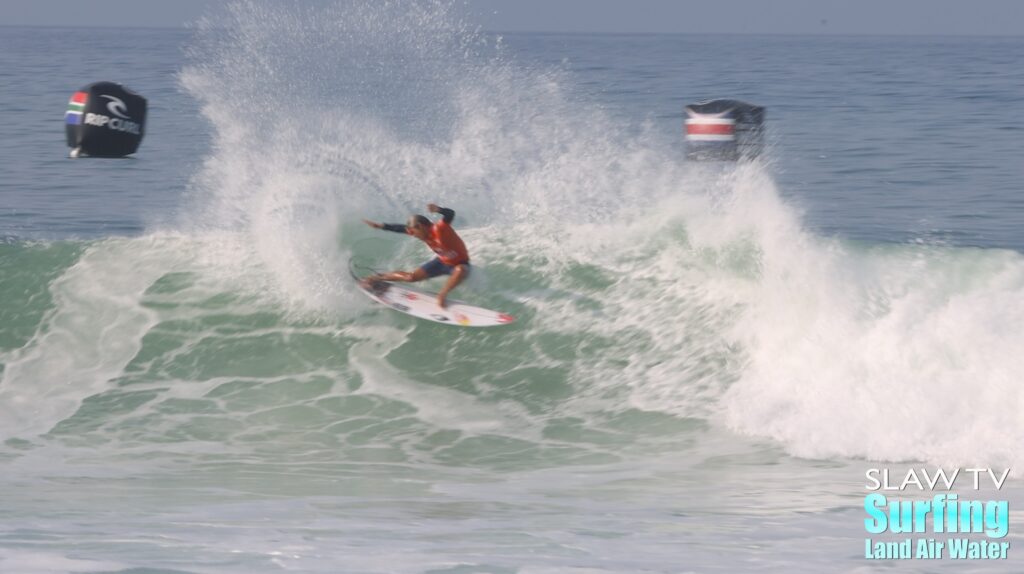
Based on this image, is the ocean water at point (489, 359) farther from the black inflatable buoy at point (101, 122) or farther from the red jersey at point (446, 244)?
the black inflatable buoy at point (101, 122)

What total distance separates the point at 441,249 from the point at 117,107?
13.4 feet

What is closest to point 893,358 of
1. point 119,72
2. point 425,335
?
point 425,335

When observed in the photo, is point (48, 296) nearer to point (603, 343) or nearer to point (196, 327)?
point (196, 327)

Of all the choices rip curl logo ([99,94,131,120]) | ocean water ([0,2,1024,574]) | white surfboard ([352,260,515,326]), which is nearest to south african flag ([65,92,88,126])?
rip curl logo ([99,94,131,120])

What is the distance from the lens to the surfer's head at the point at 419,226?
11820 mm

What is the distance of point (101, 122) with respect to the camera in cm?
1334

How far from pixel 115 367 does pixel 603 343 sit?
4895 mm

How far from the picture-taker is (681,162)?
1536 cm

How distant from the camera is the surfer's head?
38.8ft

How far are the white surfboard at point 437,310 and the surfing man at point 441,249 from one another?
99mm

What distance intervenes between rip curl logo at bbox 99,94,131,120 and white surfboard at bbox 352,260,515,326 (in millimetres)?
3436

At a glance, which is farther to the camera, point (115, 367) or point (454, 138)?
point (454, 138)

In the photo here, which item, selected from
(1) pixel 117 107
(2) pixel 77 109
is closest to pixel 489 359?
(1) pixel 117 107

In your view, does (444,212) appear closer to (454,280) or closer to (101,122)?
(454,280)
